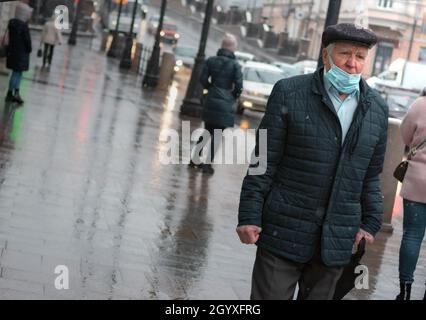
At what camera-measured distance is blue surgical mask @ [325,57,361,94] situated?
542cm

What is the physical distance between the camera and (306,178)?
17.8ft

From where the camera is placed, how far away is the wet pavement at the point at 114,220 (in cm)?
771

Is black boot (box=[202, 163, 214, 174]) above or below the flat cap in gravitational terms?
below

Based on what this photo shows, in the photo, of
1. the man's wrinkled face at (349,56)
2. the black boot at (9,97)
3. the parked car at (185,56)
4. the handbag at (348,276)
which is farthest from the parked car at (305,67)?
the man's wrinkled face at (349,56)

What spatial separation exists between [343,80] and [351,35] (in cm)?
23

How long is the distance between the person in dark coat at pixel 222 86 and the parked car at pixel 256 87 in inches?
593

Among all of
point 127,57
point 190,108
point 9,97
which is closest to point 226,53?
point 9,97

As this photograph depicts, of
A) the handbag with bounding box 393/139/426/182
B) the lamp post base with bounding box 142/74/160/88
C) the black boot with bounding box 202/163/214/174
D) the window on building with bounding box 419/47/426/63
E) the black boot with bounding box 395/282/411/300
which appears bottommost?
the window on building with bounding box 419/47/426/63

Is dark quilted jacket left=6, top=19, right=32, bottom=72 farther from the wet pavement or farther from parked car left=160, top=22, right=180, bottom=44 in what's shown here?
parked car left=160, top=22, right=180, bottom=44

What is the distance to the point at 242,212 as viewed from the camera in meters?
5.45

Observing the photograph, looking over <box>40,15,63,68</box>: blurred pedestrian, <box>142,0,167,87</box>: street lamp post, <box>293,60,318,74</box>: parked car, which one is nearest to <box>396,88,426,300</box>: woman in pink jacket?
<box>40,15,63,68</box>: blurred pedestrian

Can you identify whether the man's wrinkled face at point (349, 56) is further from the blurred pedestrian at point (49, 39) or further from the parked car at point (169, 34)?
the parked car at point (169, 34)

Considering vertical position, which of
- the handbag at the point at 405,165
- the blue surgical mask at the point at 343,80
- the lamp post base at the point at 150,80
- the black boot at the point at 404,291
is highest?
the blue surgical mask at the point at 343,80
